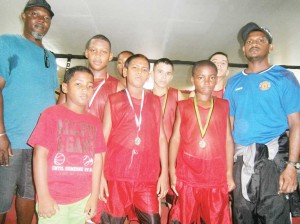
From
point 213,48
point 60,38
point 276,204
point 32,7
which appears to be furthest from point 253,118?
point 60,38

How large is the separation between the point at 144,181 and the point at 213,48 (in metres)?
4.76

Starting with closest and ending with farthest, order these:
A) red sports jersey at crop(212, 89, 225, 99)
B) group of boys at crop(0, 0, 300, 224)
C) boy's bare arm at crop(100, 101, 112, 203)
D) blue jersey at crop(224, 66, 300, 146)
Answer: group of boys at crop(0, 0, 300, 224), boy's bare arm at crop(100, 101, 112, 203), blue jersey at crop(224, 66, 300, 146), red sports jersey at crop(212, 89, 225, 99)

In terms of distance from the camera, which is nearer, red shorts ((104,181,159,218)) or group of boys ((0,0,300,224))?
group of boys ((0,0,300,224))

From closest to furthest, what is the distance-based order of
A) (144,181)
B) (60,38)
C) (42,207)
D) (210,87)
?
(42,207), (144,181), (210,87), (60,38)

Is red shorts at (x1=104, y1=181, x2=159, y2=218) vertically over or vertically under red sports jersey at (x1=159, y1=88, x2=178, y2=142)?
under

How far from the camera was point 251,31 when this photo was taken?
8.09 ft

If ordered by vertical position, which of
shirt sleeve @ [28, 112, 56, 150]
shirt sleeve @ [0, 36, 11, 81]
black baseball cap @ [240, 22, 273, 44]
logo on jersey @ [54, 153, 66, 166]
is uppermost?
black baseball cap @ [240, 22, 273, 44]

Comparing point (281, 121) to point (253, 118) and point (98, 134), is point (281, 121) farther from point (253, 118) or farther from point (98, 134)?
point (98, 134)

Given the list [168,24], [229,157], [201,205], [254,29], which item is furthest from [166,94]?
Result: [168,24]

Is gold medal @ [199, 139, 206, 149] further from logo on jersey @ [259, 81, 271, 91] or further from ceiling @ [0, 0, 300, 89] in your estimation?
ceiling @ [0, 0, 300, 89]

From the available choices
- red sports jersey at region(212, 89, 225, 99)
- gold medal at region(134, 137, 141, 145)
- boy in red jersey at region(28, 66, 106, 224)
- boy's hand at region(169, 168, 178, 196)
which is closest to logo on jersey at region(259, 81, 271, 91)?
red sports jersey at region(212, 89, 225, 99)

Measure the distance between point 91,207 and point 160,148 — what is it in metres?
0.81

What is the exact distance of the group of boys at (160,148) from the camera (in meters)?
1.84

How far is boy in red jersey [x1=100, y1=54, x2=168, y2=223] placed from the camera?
2.08 m
